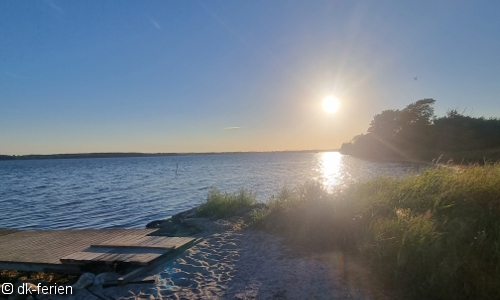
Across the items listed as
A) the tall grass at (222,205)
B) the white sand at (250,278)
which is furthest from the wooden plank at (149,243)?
the tall grass at (222,205)

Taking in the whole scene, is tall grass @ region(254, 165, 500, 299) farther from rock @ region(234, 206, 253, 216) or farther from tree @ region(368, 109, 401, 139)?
tree @ region(368, 109, 401, 139)

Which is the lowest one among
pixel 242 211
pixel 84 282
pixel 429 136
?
pixel 84 282

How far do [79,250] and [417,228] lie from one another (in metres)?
9.11

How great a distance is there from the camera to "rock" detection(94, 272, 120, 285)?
6.83 metres

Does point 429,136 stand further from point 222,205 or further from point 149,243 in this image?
point 149,243

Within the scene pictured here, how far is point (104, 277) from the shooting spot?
6.96m

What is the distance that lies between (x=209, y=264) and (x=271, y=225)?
3662 mm

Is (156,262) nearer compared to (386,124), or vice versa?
(156,262)

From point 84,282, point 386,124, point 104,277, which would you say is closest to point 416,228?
point 104,277

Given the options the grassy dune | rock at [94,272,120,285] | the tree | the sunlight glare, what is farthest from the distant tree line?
rock at [94,272,120,285]

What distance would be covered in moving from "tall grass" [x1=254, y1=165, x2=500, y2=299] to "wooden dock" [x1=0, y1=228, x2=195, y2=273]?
13.2ft

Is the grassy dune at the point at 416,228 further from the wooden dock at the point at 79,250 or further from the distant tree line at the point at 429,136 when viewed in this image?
the distant tree line at the point at 429,136

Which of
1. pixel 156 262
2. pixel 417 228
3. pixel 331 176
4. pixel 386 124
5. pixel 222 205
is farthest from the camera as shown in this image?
pixel 386 124

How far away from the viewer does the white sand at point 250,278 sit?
598 centimetres
